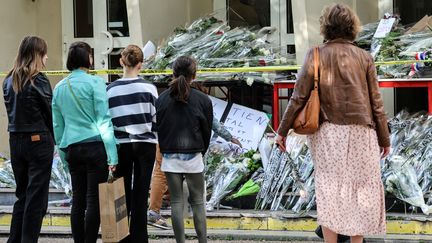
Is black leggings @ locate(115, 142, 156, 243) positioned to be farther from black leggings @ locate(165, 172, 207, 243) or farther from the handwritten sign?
the handwritten sign

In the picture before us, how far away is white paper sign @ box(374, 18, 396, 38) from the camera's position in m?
8.99

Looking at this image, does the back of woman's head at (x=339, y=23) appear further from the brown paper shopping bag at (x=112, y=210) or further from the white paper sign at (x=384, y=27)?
the white paper sign at (x=384, y=27)

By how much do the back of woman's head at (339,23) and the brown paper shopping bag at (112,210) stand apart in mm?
1871

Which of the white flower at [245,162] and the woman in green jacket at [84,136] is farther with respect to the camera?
the white flower at [245,162]

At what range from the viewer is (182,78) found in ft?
18.4

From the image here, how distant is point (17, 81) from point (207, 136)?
153 cm

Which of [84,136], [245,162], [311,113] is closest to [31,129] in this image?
[84,136]

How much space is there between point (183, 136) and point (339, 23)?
1515 mm

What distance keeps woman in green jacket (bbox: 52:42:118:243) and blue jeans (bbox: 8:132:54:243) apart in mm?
138

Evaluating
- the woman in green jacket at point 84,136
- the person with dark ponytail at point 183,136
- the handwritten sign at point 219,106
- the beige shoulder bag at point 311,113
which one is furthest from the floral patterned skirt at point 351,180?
the handwritten sign at point 219,106

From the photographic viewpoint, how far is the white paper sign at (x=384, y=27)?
354 inches

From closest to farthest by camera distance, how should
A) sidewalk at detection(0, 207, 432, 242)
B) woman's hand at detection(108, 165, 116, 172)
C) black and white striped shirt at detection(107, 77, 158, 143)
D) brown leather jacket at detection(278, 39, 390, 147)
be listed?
brown leather jacket at detection(278, 39, 390, 147) → woman's hand at detection(108, 165, 116, 172) → black and white striped shirt at detection(107, 77, 158, 143) → sidewalk at detection(0, 207, 432, 242)

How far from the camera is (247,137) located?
28.2 feet

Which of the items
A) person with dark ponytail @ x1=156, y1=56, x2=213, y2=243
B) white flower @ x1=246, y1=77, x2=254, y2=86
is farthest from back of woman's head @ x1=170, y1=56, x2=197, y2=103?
white flower @ x1=246, y1=77, x2=254, y2=86
